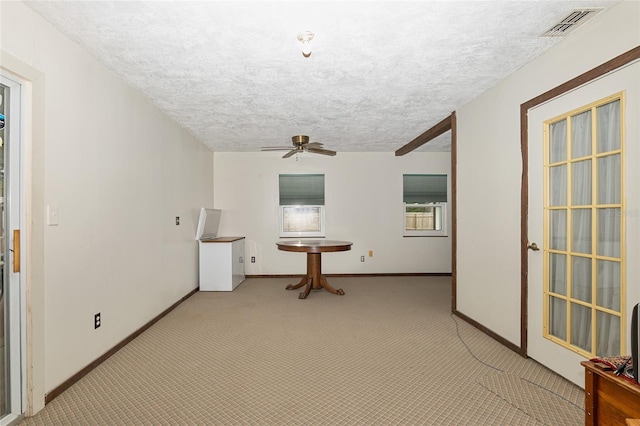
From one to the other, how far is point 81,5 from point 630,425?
299 centimetres

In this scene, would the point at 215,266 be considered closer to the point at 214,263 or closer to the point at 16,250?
the point at 214,263

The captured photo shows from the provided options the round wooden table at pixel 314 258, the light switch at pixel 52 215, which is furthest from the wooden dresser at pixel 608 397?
the round wooden table at pixel 314 258

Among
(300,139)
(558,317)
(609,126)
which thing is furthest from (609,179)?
(300,139)

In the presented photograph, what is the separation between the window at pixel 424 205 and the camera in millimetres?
6391

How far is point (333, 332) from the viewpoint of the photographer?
3279 mm

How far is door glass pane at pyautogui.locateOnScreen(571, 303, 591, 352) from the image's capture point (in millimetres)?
2145

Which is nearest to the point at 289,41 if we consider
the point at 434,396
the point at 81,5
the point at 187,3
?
the point at 187,3

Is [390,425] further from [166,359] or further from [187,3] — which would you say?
[187,3]

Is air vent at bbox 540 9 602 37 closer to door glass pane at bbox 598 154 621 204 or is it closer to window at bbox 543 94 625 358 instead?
window at bbox 543 94 625 358

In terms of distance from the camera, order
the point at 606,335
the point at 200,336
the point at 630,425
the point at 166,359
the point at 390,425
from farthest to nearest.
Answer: the point at 200,336 < the point at 166,359 < the point at 606,335 < the point at 390,425 < the point at 630,425

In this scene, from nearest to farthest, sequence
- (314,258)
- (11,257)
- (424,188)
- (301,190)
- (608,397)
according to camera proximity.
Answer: (608,397) < (11,257) < (314,258) < (301,190) < (424,188)

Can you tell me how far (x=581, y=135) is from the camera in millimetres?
2174

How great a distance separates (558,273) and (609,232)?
0.52m

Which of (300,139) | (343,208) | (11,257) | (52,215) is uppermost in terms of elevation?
(300,139)
